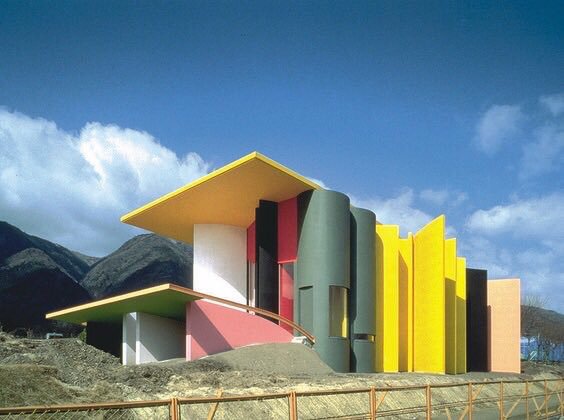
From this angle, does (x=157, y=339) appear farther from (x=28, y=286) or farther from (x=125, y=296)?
(x=28, y=286)

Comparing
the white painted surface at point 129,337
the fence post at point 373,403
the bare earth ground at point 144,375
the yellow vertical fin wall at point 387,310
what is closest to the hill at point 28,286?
the white painted surface at point 129,337

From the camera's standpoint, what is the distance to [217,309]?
28406mm

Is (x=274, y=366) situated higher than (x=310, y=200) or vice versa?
(x=310, y=200)

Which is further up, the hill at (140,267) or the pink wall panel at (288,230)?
the hill at (140,267)

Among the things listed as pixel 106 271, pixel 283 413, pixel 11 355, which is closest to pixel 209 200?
pixel 11 355

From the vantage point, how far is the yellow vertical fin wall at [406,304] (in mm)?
35344

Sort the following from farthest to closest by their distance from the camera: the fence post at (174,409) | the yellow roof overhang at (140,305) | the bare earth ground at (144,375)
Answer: the yellow roof overhang at (140,305) → the bare earth ground at (144,375) → the fence post at (174,409)

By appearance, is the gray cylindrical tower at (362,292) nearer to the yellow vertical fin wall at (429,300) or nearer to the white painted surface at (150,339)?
the yellow vertical fin wall at (429,300)

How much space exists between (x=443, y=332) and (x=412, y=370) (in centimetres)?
261

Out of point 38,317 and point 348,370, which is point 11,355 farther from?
point 38,317

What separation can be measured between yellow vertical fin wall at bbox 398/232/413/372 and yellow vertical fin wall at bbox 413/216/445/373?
0.27 m

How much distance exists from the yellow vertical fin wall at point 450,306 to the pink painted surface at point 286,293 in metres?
9.51

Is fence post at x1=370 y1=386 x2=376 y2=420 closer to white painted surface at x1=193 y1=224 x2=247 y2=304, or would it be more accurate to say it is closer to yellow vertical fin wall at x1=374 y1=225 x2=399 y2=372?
yellow vertical fin wall at x1=374 y1=225 x2=399 y2=372

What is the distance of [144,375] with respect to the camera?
65.5 ft
